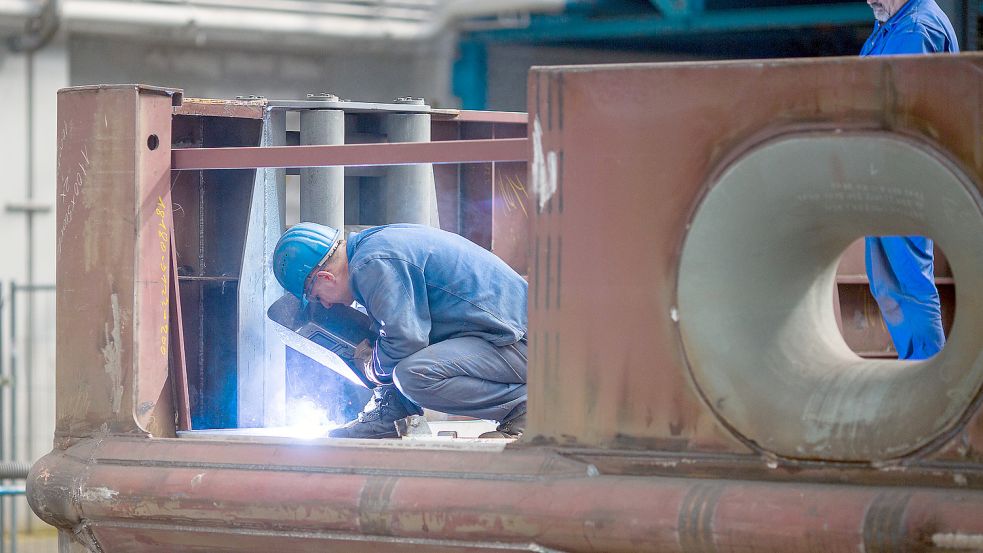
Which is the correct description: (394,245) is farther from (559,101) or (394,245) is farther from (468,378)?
(559,101)

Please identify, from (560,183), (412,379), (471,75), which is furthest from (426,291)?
(471,75)

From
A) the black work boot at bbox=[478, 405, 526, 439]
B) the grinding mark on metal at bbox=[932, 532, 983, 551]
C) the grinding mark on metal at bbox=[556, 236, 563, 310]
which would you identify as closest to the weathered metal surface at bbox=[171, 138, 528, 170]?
the grinding mark on metal at bbox=[556, 236, 563, 310]

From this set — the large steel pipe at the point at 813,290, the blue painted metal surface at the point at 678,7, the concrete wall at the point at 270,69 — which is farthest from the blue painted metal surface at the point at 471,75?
the large steel pipe at the point at 813,290

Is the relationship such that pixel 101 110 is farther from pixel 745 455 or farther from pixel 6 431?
pixel 6 431

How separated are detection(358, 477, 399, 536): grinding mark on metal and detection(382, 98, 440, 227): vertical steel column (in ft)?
5.29

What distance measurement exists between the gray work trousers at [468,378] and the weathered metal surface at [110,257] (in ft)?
2.39

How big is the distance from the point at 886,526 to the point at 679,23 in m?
9.01

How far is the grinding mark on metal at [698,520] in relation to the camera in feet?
8.09

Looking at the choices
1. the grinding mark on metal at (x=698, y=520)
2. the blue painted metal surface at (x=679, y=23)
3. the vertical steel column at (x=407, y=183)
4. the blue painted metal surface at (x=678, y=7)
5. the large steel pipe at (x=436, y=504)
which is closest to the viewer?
the large steel pipe at (x=436, y=504)

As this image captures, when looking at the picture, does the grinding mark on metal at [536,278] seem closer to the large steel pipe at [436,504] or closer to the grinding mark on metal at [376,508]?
the large steel pipe at [436,504]

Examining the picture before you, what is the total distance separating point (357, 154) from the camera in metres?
2.97

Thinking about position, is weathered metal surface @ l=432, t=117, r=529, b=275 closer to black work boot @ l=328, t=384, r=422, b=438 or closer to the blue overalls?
the blue overalls

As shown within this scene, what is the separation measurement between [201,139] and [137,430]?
1011mm

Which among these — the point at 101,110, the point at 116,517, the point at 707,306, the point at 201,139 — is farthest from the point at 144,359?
the point at 707,306
